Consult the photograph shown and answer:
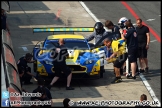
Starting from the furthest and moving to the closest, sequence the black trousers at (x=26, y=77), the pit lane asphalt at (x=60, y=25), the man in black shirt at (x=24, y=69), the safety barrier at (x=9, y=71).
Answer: the black trousers at (x=26, y=77), the man in black shirt at (x=24, y=69), the pit lane asphalt at (x=60, y=25), the safety barrier at (x=9, y=71)

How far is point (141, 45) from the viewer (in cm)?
2128

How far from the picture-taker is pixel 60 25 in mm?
28359

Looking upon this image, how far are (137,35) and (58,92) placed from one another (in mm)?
3993

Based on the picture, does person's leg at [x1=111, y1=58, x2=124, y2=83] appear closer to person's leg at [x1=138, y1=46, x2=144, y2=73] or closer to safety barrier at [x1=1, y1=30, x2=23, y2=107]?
person's leg at [x1=138, y1=46, x2=144, y2=73]

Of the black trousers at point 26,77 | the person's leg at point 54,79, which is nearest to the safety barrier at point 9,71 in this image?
the black trousers at point 26,77

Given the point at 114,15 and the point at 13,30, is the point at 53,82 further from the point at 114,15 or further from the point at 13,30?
the point at 114,15

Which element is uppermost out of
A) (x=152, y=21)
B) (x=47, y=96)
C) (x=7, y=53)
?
(x=152, y=21)

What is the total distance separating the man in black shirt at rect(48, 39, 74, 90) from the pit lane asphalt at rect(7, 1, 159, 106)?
0.44m

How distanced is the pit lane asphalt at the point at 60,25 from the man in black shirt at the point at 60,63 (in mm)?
436

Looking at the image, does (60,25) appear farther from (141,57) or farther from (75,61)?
(75,61)

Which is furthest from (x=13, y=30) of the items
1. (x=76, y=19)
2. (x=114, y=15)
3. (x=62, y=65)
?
(x=62, y=65)

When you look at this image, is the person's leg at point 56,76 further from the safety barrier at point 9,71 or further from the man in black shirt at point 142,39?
the man in black shirt at point 142,39

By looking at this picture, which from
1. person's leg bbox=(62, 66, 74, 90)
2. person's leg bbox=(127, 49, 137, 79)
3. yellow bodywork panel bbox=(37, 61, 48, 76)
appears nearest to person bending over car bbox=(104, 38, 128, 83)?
person's leg bbox=(127, 49, 137, 79)

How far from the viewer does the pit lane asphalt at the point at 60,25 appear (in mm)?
18781
